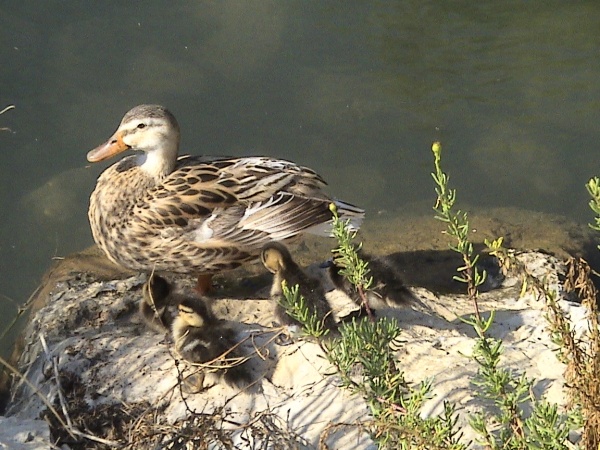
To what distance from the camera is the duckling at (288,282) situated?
404 centimetres

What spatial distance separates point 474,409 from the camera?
3.30 m

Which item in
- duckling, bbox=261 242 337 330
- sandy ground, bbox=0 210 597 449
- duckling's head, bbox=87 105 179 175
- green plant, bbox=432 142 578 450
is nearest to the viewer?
green plant, bbox=432 142 578 450

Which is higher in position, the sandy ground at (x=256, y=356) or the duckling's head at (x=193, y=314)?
the duckling's head at (x=193, y=314)

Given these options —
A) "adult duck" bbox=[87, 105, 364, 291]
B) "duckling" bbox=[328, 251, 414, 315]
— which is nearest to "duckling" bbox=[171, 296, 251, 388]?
"duckling" bbox=[328, 251, 414, 315]

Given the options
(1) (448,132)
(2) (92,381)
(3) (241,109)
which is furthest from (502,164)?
(2) (92,381)

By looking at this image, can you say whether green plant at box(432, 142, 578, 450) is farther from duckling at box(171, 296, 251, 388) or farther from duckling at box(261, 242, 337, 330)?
duckling at box(261, 242, 337, 330)

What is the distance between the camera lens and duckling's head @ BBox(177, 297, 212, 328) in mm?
3852

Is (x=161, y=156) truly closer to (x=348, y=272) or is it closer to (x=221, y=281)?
(x=221, y=281)

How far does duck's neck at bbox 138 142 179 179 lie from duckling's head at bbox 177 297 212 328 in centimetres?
122

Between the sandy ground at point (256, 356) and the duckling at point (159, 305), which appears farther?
the duckling at point (159, 305)

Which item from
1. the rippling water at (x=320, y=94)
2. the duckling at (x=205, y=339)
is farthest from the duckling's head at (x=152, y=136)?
the duckling at (x=205, y=339)

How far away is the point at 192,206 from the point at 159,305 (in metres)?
0.75

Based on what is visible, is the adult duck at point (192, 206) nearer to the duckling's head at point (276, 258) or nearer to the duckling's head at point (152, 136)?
the duckling's head at point (152, 136)

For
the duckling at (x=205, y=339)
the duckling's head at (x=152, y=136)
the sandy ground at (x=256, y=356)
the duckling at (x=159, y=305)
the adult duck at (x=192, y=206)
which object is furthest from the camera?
the duckling's head at (x=152, y=136)
